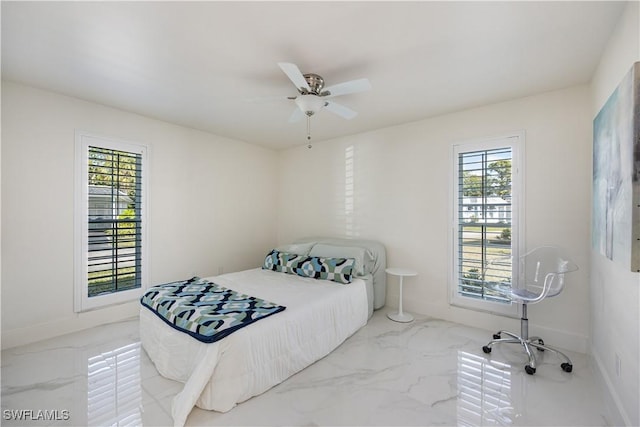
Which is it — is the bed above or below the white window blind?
below

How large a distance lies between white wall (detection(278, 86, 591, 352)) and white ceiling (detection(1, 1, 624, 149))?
0.33 metres

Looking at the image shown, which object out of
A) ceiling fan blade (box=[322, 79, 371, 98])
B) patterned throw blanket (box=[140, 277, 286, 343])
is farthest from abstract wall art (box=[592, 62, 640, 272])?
patterned throw blanket (box=[140, 277, 286, 343])

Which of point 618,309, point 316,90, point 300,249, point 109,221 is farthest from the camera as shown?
point 300,249

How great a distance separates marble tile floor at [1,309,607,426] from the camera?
177 cm

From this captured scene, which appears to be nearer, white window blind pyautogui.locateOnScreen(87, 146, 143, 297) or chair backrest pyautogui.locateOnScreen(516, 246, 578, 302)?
chair backrest pyautogui.locateOnScreen(516, 246, 578, 302)

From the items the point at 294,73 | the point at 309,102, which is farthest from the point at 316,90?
the point at 294,73

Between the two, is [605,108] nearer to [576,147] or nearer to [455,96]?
[576,147]

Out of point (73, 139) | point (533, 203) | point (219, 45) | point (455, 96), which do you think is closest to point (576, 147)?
point (533, 203)

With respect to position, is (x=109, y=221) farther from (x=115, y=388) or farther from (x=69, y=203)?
(x=115, y=388)

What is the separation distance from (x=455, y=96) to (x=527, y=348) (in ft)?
8.02

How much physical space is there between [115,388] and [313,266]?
6.76 ft

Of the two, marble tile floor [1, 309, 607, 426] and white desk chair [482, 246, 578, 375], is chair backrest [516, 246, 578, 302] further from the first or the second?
marble tile floor [1, 309, 607, 426]

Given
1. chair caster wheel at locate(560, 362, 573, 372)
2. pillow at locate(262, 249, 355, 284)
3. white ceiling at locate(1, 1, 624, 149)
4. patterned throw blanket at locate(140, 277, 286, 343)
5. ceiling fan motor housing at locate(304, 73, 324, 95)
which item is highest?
white ceiling at locate(1, 1, 624, 149)

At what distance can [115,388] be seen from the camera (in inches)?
81.3
